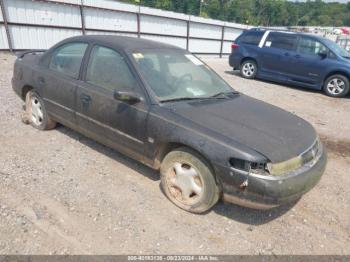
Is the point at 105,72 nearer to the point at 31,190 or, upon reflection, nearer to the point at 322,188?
the point at 31,190

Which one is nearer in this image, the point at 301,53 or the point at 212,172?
the point at 212,172

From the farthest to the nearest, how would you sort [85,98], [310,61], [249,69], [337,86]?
[249,69], [310,61], [337,86], [85,98]

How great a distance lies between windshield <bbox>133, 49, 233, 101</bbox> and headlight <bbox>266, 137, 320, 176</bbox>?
1295 millimetres

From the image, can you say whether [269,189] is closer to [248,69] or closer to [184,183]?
[184,183]

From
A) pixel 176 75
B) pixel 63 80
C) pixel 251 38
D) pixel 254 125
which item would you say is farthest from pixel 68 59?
pixel 251 38

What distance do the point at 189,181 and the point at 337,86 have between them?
27.7 feet

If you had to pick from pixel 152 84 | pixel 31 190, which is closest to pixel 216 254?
pixel 152 84

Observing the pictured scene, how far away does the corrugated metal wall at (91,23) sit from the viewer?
11117mm

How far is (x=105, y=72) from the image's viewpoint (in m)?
3.66

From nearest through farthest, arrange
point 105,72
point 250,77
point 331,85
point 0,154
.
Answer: point 105,72 < point 0,154 < point 331,85 < point 250,77

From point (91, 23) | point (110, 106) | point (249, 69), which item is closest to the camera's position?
point (110, 106)

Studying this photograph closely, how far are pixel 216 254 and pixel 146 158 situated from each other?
49.7 inches

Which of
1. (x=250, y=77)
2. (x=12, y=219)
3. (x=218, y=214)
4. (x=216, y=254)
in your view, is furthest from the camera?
(x=250, y=77)

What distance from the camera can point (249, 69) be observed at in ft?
37.4
